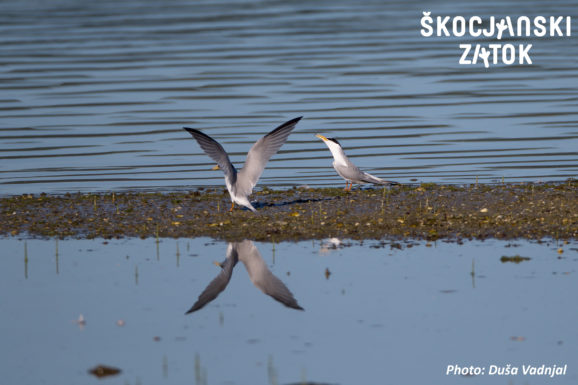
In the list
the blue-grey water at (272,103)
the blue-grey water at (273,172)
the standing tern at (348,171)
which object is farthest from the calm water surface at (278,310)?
the blue-grey water at (272,103)

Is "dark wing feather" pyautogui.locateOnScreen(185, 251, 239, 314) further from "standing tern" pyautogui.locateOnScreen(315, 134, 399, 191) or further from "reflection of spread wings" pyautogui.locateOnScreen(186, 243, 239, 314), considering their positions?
"standing tern" pyautogui.locateOnScreen(315, 134, 399, 191)

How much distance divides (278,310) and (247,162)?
555cm

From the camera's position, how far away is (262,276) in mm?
12867

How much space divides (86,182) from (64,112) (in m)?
10.2

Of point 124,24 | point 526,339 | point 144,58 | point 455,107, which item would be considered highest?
point 124,24

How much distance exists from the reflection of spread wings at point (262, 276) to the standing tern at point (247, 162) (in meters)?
1.80

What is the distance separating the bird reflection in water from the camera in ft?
38.9

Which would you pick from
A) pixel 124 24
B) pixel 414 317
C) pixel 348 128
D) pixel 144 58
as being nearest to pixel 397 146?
pixel 348 128

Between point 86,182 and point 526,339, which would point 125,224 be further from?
point 526,339

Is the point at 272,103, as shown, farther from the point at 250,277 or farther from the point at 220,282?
the point at 220,282

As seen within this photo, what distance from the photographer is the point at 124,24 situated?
59.5 meters

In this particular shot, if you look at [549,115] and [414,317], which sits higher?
[549,115]

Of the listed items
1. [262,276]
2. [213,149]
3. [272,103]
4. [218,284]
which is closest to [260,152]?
[213,149]

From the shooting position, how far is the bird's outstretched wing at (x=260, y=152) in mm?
16578
